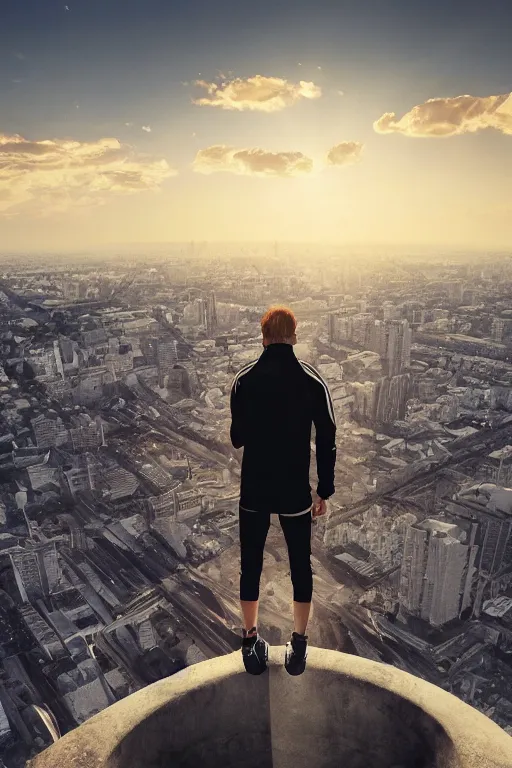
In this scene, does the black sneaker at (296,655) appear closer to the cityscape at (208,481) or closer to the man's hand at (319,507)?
the man's hand at (319,507)

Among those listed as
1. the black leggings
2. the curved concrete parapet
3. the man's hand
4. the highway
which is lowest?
the highway

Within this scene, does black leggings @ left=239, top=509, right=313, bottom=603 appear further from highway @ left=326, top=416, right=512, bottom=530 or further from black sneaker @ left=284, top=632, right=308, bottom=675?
highway @ left=326, top=416, right=512, bottom=530

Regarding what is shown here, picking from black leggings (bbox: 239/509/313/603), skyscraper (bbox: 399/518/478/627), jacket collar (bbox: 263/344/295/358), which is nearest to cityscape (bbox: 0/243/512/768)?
skyscraper (bbox: 399/518/478/627)

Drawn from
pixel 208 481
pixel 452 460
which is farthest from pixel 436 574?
pixel 208 481

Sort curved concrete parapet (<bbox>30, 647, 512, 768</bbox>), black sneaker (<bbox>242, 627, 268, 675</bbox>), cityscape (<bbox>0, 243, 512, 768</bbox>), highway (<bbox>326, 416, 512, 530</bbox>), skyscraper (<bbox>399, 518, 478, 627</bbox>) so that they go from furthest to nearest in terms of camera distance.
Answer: highway (<bbox>326, 416, 512, 530</bbox>) < skyscraper (<bbox>399, 518, 478, 627</bbox>) < cityscape (<bbox>0, 243, 512, 768</bbox>) < black sneaker (<bbox>242, 627, 268, 675</bbox>) < curved concrete parapet (<bbox>30, 647, 512, 768</bbox>)

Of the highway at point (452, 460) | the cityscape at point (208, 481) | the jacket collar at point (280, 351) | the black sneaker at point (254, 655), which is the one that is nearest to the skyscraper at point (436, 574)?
the cityscape at point (208, 481)

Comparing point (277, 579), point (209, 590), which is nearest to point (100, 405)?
point (209, 590)

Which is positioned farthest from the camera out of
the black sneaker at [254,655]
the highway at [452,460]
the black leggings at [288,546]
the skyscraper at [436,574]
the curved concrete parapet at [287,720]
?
the highway at [452,460]
